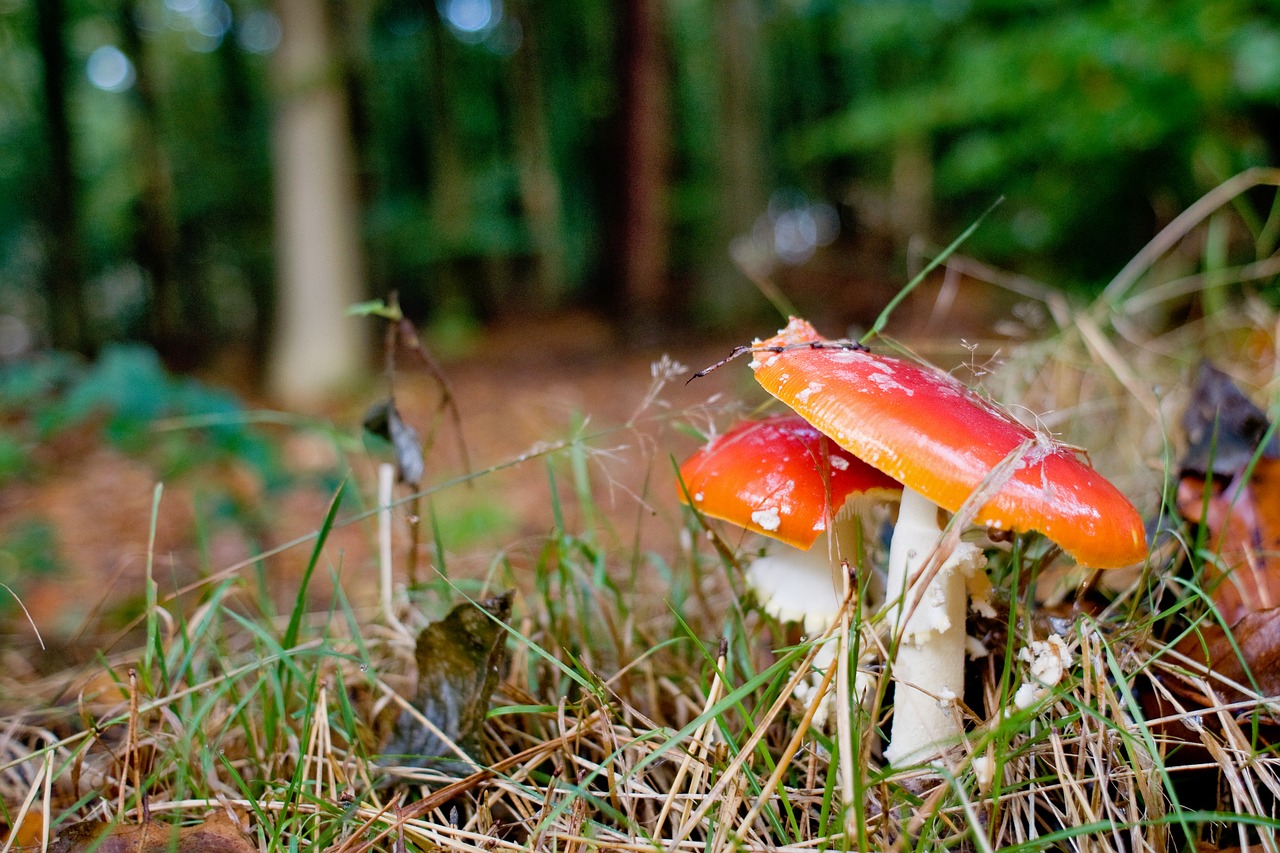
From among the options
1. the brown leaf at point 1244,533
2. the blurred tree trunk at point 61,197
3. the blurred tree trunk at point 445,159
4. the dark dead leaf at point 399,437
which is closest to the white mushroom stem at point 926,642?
the brown leaf at point 1244,533

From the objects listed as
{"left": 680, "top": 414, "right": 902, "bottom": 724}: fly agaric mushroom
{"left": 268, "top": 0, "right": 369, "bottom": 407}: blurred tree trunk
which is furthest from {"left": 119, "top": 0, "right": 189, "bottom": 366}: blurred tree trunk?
{"left": 680, "top": 414, "right": 902, "bottom": 724}: fly agaric mushroom

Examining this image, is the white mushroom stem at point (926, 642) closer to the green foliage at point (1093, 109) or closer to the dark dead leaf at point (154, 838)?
the dark dead leaf at point (154, 838)

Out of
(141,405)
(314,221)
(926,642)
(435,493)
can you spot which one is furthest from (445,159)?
(926,642)

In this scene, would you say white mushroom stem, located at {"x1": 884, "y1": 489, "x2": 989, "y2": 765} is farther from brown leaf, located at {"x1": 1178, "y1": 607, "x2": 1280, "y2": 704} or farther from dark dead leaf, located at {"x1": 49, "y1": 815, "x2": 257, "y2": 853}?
dark dead leaf, located at {"x1": 49, "y1": 815, "x2": 257, "y2": 853}

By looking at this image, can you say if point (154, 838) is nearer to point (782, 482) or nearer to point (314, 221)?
point (782, 482)

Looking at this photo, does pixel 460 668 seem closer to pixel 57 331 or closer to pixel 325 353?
pixel 325 353
